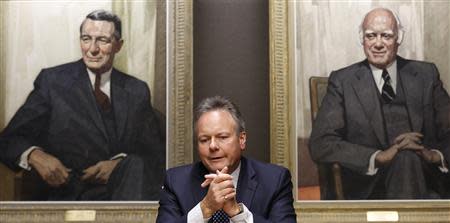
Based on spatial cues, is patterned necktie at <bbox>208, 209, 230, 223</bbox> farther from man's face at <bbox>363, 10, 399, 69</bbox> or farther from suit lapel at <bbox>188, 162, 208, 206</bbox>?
man's face at <bbox>363, 10, 399, 69</bbox>

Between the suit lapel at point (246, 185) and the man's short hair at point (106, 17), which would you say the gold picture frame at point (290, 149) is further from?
the man's short hair at point (106, 17)

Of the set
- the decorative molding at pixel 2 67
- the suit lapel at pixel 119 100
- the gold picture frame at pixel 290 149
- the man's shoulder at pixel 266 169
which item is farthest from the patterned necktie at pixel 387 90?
the decorative molding at pixel 2 67

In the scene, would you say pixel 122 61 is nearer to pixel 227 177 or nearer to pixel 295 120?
pixel 295 120

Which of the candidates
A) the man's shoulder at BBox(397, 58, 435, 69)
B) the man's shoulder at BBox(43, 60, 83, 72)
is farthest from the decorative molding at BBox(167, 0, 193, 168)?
the man's shoulder at BBox(397, 58, 435, 69)

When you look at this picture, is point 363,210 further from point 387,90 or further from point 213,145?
point 213,145

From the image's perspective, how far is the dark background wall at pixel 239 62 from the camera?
506cm

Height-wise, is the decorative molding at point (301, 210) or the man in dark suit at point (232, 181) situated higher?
the man in dark suit at point (232, 181)

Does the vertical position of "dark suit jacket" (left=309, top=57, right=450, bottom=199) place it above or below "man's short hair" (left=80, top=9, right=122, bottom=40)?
below

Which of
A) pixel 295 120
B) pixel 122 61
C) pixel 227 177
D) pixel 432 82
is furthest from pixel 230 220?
pixel 432 82

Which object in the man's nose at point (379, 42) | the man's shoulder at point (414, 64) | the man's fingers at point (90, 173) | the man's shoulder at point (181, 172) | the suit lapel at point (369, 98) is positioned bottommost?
the man's fingers at point (90, 173)

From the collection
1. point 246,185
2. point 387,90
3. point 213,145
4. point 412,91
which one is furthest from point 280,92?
point 213,145

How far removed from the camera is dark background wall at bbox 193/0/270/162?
5059mm

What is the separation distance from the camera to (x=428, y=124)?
16.2ft

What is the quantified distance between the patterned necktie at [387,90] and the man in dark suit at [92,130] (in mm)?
1751
